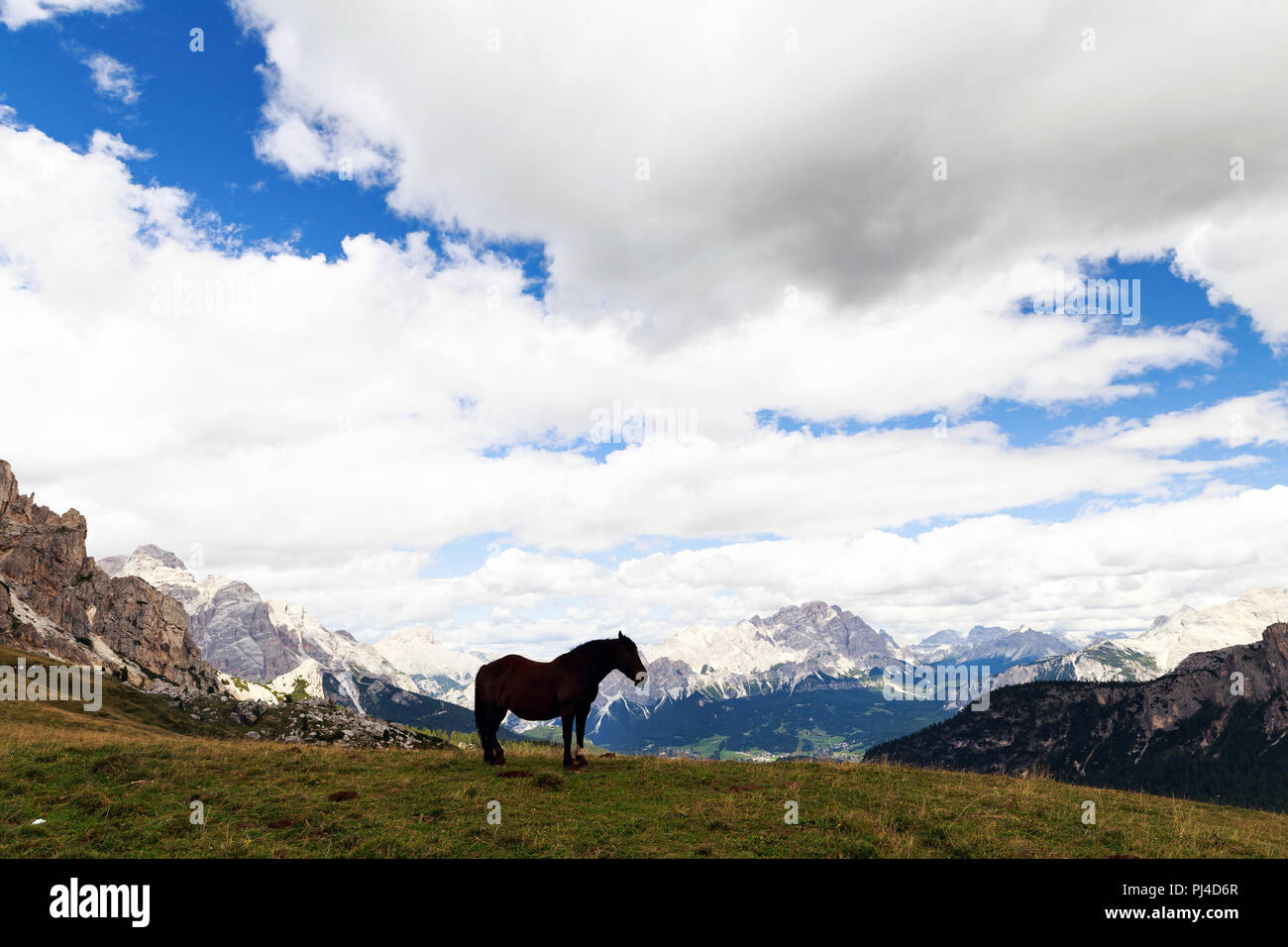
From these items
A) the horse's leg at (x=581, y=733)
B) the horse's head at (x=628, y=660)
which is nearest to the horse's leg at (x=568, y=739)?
the horse's leg at (x=581, y=733)

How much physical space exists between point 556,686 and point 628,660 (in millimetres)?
2713

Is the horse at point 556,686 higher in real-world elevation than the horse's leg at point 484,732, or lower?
higher

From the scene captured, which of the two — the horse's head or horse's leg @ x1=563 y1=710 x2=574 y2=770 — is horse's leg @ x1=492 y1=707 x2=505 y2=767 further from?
the horse's head

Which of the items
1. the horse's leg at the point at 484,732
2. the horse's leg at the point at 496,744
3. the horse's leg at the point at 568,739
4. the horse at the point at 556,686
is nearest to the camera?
the horse's leg at the point at 568,739

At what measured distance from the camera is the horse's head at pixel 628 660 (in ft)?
70.7

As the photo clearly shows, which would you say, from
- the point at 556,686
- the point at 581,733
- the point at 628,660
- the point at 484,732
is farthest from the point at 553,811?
the point at 484,732

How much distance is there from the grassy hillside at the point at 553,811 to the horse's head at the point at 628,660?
3.25 metres

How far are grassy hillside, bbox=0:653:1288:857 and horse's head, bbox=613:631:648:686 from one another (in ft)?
10.7

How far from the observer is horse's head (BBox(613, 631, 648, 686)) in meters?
21.6

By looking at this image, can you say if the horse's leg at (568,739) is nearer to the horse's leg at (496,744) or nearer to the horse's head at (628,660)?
the horse's head at (628,660)

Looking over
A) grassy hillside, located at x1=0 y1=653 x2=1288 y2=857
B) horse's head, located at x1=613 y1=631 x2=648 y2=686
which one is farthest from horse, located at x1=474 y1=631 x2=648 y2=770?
grassy hillside, located at x1=0 y1=653 x2=1288 y2=857

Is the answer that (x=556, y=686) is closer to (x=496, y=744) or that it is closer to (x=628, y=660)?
(x=628, y=660)
